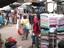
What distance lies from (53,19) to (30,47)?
1.30m

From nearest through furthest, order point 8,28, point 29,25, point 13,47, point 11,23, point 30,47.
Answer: point 13,47
point 30,47
point 29,25
point 8,28
point 11,23

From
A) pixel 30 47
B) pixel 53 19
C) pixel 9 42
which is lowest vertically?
pixel 30 47

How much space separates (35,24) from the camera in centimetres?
441

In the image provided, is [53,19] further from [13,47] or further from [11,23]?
[11,23]

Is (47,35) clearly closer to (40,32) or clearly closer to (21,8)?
(40,32)

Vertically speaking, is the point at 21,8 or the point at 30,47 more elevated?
the point at 21,8

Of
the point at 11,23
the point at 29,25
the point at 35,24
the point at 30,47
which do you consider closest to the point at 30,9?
the point at 11,23

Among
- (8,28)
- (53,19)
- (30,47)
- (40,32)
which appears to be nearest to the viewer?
(53,19)

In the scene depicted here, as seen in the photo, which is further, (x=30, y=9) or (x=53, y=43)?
(x=30, y=9)

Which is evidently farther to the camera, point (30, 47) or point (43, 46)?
point (30, 47)

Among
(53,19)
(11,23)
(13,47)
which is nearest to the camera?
(13,47)

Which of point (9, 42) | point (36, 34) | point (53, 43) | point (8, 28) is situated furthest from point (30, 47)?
point (8, 28)

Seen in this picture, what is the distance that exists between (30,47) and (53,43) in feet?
3.44

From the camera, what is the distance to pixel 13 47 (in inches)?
143
